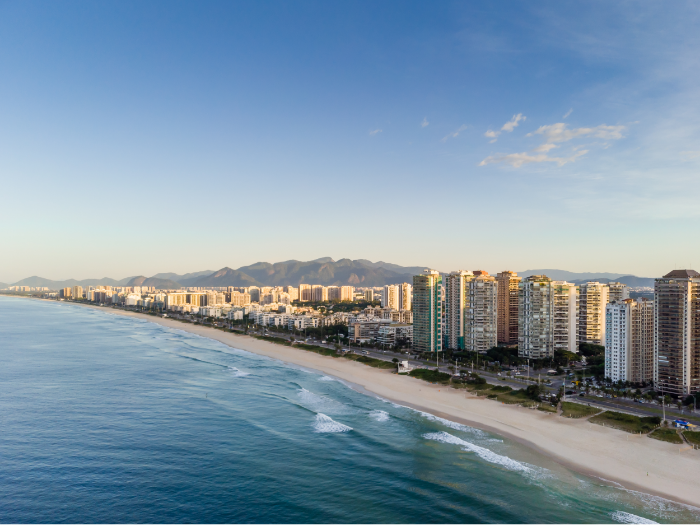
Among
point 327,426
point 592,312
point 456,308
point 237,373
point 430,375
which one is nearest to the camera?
point 327,426

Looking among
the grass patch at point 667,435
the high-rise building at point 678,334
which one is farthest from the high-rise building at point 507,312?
the grass patch at point 667,435

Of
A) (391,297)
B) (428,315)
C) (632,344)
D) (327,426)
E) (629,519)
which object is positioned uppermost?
(428,315)

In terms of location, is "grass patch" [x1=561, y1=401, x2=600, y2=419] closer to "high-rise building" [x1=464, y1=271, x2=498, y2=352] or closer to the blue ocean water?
the blue ocean water

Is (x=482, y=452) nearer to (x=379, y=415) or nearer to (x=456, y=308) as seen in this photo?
(x=379, y=415)

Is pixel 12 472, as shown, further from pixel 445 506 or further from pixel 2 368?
pixel 2 368

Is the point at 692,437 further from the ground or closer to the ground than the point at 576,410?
further from the ground

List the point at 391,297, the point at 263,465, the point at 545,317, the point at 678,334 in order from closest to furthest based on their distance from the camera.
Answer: the point at 263,465 < the point at 678,334 < the point at 545,317 < the point at 391,297

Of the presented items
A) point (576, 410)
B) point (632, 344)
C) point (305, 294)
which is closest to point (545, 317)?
point (632, 344)

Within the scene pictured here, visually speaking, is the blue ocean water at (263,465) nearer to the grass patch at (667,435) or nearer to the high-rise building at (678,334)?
the grass patch at (667,435)
